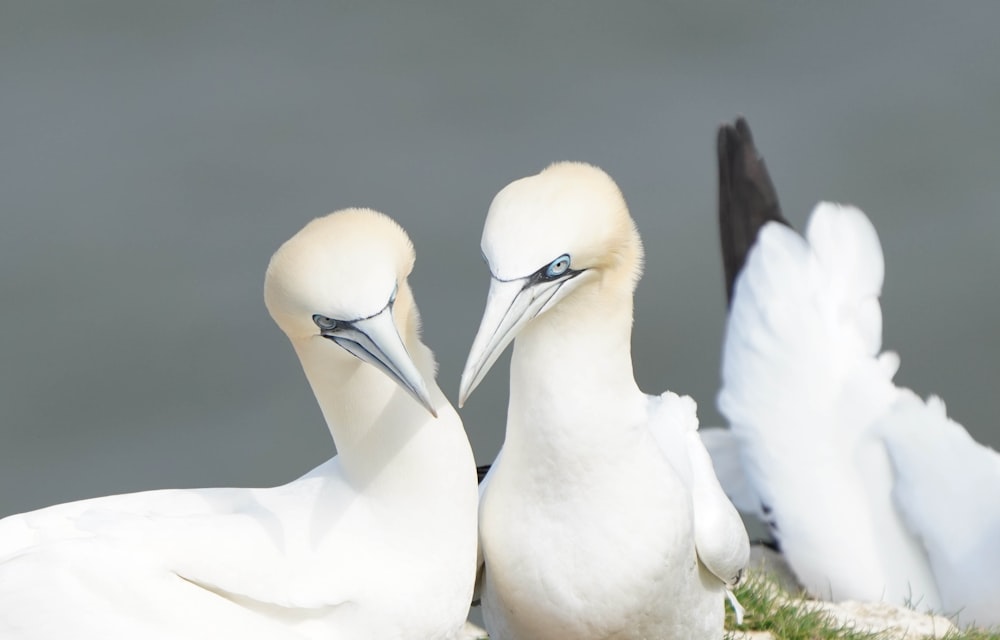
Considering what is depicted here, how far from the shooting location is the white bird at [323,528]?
3973 mm

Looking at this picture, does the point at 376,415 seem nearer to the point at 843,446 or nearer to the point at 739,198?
the point at 843,446

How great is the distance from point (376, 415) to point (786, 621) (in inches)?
72.2

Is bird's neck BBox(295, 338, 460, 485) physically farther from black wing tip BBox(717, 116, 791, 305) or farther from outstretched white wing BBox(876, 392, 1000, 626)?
black wing tip BBox(717, 116, 791, 305)

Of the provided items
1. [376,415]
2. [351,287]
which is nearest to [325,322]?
[351,287]

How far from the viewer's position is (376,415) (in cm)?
430

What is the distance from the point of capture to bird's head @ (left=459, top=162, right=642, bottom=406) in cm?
395

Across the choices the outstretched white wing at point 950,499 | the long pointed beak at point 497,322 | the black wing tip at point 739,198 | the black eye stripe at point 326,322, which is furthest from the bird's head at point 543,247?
the black wing tip at point 739,198

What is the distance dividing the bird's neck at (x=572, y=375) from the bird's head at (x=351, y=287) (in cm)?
44

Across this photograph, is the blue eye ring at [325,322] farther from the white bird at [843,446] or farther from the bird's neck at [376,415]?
the white bird at [843,446]

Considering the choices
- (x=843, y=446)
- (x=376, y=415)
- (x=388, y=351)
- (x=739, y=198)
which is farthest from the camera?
(x=739, y=198)

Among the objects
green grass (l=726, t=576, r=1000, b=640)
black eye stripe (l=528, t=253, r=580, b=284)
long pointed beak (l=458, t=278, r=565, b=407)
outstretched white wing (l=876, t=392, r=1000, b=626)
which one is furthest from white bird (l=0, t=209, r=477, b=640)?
outstretched white wing (l=876, t=392, r=1000, b=626)

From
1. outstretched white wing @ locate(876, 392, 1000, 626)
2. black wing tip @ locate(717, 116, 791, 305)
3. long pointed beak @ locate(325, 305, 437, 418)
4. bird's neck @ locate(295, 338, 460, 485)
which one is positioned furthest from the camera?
black wing tip @ locate(717, 116, 791, 305)

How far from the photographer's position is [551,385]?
4.34m

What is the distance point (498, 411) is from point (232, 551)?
5.12 metres
